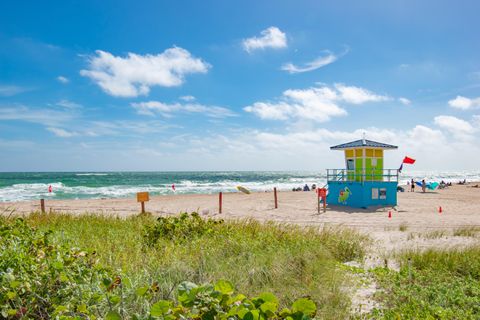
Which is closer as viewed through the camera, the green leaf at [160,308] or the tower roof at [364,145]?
the green leaf at [160,308]

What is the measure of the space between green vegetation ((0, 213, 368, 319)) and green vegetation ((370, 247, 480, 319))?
28.0 inches

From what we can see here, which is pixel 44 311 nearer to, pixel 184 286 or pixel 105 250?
pixel 184 286

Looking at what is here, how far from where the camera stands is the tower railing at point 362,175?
21.7 m

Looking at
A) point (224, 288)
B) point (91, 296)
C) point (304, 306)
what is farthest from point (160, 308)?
point (91, 296)

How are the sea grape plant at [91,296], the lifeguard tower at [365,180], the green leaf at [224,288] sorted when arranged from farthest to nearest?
1. the lifeguard tower at [365,180]
2. the green leaf at [224,288]
3. the sea grape plant at [91,296]

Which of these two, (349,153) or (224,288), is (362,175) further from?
(224,288)

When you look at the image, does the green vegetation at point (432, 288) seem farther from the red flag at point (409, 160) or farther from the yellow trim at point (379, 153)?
the red flag at point (409, 160)

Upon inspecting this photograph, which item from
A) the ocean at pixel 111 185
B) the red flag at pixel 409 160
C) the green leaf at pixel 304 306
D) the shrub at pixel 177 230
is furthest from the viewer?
the ocean at pixel 111 185

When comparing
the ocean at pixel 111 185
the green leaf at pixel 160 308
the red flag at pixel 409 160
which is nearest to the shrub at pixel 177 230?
the green leaf at pixel 160 308

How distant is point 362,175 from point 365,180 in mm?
565

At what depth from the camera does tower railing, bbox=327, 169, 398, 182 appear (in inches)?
855

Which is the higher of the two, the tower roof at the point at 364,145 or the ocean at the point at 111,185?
the tower roof at the point at 364,145

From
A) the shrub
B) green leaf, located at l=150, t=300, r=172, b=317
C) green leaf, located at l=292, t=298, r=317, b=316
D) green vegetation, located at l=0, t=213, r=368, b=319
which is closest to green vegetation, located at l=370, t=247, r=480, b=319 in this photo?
green vegetation, located at l=0, t=213, r=368, b=319

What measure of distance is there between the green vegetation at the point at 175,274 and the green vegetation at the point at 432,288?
71cm
